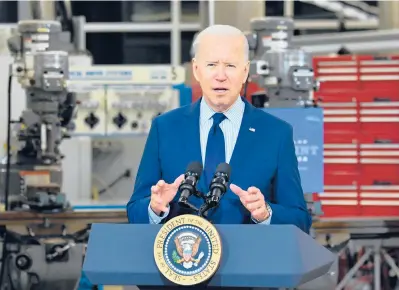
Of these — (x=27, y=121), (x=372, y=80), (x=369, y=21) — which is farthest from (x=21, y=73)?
(x=369, y=21)

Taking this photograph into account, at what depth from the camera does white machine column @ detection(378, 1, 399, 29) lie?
1335 cm

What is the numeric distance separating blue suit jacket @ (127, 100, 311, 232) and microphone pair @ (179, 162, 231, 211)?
17cm

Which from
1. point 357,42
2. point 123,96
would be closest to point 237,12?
point 357,42

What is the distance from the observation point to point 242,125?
324cm

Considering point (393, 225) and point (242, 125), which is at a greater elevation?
point (242, 125)

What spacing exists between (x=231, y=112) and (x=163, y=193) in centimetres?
38

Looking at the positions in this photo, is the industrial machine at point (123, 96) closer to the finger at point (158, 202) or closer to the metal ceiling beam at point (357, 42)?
the metal ceiling beam at point (357, 42)

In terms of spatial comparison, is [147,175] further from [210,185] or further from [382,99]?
[382,99]

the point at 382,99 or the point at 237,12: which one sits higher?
the point at 237,12

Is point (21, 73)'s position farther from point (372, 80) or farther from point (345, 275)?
point (372, 80)

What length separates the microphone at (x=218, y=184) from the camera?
2.89 m

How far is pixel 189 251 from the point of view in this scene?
2.77 m

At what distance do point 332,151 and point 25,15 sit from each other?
321 inches

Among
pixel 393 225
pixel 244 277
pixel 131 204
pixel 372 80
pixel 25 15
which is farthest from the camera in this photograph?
pixel 25 15
